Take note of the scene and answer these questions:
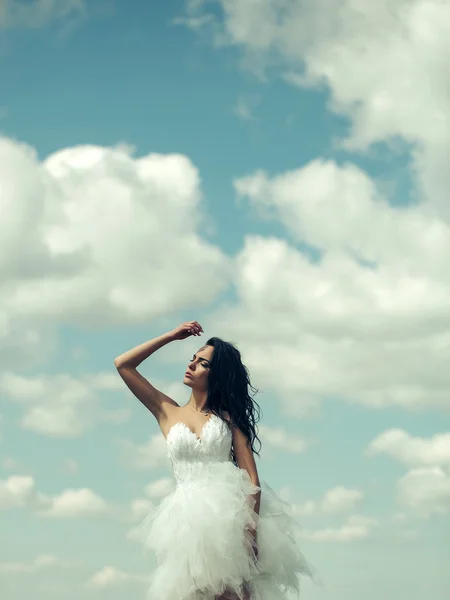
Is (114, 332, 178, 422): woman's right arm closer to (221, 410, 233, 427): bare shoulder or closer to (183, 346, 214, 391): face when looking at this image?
(183, 346, 214, 391): face

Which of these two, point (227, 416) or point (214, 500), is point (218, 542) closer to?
point (214, 500)

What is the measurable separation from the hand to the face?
0.25 meters

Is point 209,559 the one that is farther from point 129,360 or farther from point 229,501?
point 129,360

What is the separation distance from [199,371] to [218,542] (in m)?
1.80

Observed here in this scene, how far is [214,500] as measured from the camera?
309 inches

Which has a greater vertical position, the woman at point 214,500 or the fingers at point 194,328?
the fingers at point 194,328

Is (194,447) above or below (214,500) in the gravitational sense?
above

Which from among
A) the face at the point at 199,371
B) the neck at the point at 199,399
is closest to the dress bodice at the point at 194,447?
the neck at the point at 199,399

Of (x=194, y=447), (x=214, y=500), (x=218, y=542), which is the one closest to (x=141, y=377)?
(x=194, y=447)

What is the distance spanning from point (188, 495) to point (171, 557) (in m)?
0.60

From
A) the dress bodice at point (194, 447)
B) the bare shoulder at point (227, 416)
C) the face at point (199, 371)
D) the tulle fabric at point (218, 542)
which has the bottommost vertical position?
the tulle fabric at point (218, 542)

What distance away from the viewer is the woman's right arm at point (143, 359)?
8609 millimetres

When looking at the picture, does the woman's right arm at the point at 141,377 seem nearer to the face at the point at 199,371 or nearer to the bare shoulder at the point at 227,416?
the face at the point at 199,371

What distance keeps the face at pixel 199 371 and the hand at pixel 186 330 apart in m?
0.25
